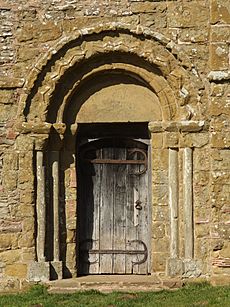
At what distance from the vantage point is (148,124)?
9.85 metres

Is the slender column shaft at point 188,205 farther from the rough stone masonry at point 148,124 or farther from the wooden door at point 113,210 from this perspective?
the wooden door at point 113,210

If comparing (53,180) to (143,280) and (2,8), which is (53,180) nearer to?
(143,280)

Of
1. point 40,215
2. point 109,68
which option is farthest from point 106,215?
point 109,68

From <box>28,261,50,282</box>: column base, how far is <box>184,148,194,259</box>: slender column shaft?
1944 mm

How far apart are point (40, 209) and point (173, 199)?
1847 millimetres

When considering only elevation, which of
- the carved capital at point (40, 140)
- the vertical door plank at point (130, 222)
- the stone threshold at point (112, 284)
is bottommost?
the stone threshold at point (112, 284)

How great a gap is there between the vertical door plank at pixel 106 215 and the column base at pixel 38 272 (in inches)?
39.6

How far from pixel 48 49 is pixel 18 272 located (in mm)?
3092

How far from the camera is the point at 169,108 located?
9695 mm

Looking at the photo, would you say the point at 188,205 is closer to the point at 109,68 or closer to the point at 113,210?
the point at 113,210

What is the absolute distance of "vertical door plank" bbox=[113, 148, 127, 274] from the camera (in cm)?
1019

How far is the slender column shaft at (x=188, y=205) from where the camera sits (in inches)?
375

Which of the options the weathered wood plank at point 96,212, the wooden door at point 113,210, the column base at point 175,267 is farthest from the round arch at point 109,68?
the column base at point 175,267

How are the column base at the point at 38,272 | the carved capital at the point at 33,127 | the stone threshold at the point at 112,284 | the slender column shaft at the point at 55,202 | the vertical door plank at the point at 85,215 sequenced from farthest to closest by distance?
the vertical door plank at the point at 85,215, the slender column shaft at the point at 55,202, the carved capital at the point at 33,127, the column base at the point at 38,272, the stone threshold at the point at 112,284
